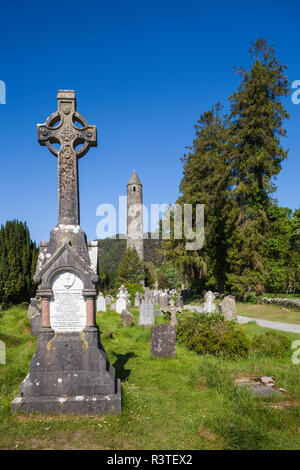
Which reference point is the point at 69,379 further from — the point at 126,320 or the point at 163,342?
the point at 126,320

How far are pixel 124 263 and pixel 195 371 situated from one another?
33109 millimetres

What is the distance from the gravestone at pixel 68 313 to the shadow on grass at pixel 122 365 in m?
1.41

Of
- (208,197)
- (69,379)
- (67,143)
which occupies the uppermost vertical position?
(208,197)

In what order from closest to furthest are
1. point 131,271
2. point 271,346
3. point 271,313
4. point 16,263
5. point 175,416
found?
1. point 175,416
2. point 271,346
3. point 271,313
4. point 16,263
5. point 131,271

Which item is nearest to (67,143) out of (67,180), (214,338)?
(67,180)

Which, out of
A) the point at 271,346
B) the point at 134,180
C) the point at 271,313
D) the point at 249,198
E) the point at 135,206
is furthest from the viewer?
the point at 134,180

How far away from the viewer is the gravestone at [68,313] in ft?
15.3

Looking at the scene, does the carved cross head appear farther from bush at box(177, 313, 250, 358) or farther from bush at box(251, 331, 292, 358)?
bush at box(251, 331, 292, 358)

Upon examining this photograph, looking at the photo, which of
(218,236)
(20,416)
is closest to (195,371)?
(20,416)

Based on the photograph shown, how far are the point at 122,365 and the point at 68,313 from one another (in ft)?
9.89

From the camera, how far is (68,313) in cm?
501

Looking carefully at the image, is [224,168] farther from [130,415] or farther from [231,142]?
[130,415]

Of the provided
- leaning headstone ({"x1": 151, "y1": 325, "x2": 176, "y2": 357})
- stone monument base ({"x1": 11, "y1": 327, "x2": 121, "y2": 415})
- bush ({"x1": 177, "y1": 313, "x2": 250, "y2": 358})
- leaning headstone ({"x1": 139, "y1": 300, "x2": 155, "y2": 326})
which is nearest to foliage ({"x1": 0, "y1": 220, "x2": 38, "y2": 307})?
leaning headstone ({"x1": 139, "y1": 300, "x2": 155, "y2": 326})

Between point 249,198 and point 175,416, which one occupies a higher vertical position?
point 249,198
